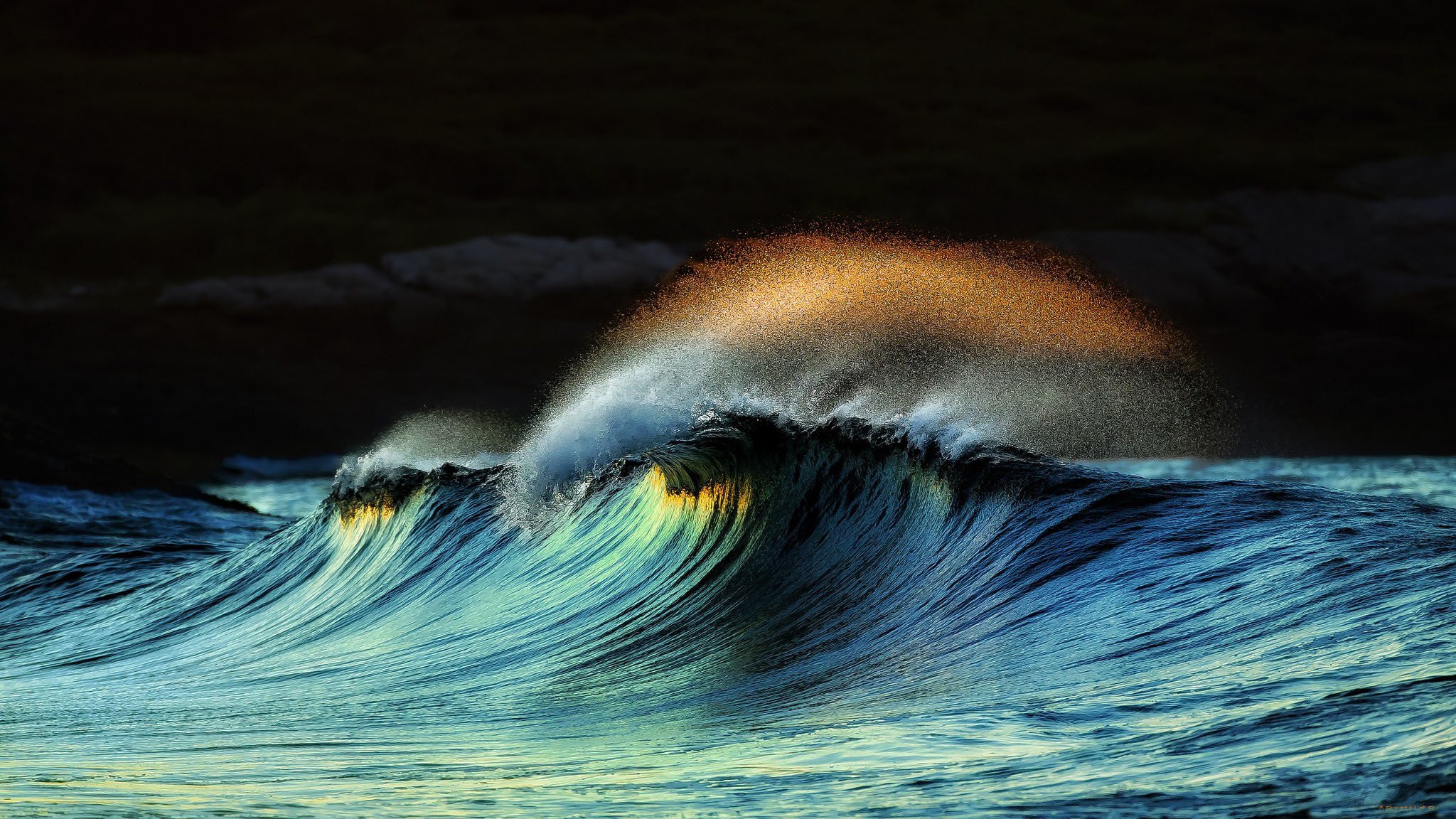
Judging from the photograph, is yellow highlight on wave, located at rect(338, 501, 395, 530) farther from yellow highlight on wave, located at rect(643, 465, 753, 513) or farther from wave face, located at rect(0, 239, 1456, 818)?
yellow highlight on wave, located at rect(643, 465, 753, 513)

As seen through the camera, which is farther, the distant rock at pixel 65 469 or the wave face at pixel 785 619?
the distant rock at pixel 65 469

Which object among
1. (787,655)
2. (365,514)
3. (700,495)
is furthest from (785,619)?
(365,514)

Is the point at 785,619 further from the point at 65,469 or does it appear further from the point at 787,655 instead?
the point at 65,469

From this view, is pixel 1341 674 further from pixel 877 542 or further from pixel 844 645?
pixel 877 542

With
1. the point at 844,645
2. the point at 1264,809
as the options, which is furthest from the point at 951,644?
the point at 1264,809

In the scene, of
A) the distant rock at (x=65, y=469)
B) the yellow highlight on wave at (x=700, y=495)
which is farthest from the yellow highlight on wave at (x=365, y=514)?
the distant rock at (x=65, y=469)

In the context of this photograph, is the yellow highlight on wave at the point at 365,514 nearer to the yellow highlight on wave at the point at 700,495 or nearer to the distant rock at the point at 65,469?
the yellow highlight on wave at the point at 700,495
